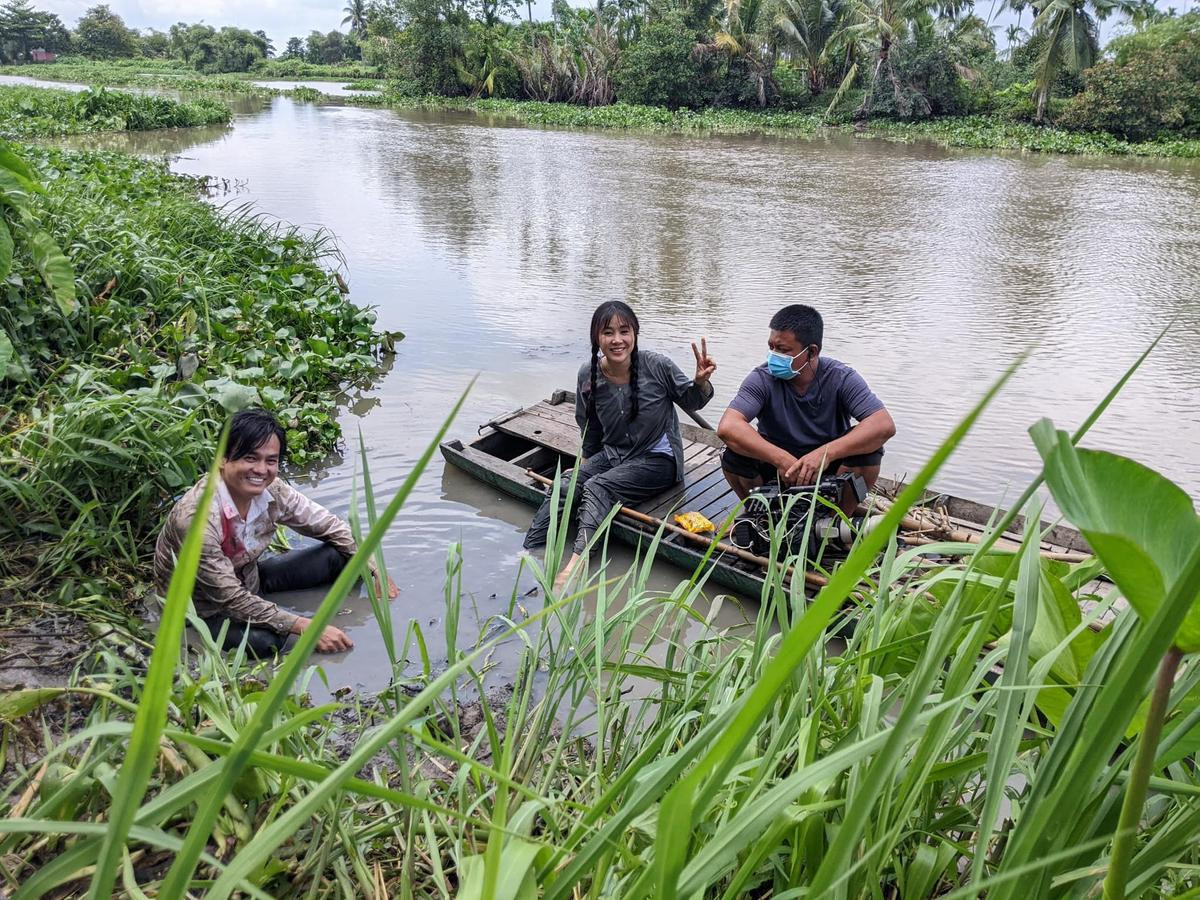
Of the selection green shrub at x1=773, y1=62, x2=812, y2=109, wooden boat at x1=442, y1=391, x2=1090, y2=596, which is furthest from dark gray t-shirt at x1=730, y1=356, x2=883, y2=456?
green shrub at x1=773, y1=62, x2=812, y2=109

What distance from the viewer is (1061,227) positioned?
12.6m

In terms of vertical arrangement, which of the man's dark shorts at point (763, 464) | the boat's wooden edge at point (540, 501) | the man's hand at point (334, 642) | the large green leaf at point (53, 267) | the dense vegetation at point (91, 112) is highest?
the dense vegetation at point (91, 112)

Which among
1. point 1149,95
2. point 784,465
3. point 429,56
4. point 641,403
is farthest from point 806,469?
point 429,56

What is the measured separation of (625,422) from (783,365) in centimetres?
90

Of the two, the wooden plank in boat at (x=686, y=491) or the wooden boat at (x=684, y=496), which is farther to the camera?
the wooden plank in boat at (x=686, y=491)

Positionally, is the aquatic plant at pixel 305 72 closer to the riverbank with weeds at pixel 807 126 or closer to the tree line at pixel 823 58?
the tree line at pixel 823 58

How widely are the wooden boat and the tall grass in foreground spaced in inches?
58.5

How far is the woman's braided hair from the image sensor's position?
4.23 m

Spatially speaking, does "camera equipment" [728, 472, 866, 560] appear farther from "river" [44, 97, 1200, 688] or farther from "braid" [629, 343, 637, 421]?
"river" [44, 97, 1200, 688]

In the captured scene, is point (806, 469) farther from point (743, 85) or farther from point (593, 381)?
point (743, 85)

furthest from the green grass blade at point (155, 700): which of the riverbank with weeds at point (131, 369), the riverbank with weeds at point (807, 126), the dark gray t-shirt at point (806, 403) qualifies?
the riverbank with weeds at point (807, 126)

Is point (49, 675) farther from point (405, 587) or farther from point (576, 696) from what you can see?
point (576, 696)

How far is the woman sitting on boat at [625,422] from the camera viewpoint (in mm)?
4328

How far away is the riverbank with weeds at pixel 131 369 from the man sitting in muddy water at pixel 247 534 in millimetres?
279
